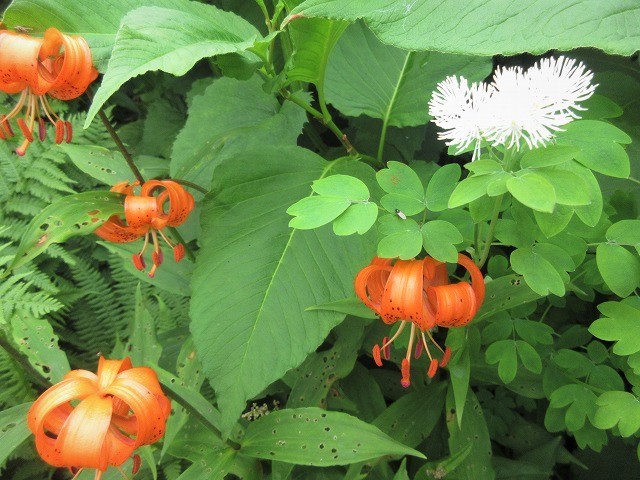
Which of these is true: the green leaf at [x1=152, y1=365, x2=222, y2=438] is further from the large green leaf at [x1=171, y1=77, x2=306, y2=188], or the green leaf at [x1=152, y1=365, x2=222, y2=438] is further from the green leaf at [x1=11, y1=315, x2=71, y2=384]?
the large green leaf at [x1=171, y1=77, x2=306, y2=188]

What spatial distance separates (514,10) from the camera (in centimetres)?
60

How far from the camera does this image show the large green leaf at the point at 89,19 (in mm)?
840

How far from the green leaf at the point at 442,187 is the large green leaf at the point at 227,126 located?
40cm

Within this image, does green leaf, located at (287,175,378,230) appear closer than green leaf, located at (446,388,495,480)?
Yes

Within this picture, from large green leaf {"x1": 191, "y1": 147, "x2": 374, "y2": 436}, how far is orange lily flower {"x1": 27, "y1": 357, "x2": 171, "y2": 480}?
5.0 inches

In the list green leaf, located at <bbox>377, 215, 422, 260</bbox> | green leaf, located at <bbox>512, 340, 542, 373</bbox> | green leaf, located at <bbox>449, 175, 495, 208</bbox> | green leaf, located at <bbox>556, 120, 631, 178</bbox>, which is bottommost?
green leaf, located at <bbox>512, 340, 542, 373</bbox>

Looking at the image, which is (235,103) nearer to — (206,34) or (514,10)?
(206,34)

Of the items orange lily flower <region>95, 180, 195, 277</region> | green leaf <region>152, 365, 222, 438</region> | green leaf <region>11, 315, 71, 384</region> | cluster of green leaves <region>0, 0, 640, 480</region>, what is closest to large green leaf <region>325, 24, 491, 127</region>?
cluster of green leaves <region>0, 0, 640, 480</region>

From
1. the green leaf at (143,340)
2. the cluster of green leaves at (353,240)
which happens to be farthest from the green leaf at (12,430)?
the green leaf at (143,340)

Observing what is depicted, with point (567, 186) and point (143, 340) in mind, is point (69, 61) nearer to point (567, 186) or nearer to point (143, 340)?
point (143, 340)

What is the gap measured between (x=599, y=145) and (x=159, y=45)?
469 millimetres

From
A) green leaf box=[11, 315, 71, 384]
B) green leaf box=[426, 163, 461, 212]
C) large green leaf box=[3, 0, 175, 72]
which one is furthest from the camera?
green leaf box=[11, 315, 71, 384]

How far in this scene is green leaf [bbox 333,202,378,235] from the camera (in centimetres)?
69

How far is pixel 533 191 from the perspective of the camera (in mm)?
529
